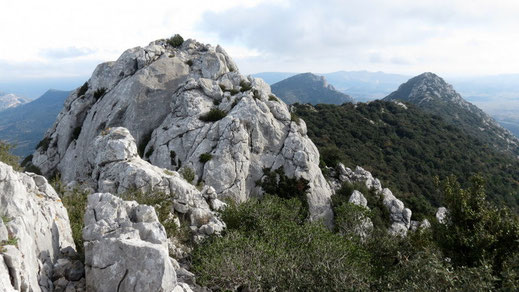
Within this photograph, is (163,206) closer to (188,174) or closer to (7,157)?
(7,157)

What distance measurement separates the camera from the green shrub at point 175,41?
1812 inches

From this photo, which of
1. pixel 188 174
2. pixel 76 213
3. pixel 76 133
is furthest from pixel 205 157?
pixel 76 133

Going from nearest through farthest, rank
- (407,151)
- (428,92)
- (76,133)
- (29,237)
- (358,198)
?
(29,237), (358,198), (76,133), (407,151), (428,92)

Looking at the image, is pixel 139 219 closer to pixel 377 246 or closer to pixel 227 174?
pixel 377 246

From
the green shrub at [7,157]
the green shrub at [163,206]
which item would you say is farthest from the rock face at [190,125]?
the green shrub at [163,206]

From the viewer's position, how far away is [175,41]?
152 ft

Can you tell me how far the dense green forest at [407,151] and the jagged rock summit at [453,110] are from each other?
35559mm

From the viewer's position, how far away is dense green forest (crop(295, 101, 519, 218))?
174 feet

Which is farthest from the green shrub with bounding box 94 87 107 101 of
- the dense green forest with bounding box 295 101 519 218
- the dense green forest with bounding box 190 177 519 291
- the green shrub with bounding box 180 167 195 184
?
the dense green forest with bounding box 190 177 519 291

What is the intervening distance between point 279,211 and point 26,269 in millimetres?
12828

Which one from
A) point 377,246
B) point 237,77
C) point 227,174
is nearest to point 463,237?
point 377,246

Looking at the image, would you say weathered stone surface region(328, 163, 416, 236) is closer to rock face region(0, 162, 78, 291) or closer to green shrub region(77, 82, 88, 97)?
rock face region(0, 162, 78, 291)

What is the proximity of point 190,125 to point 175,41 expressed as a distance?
20.9 meters

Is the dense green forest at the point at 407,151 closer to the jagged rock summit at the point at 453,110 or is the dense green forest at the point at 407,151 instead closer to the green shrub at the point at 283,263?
the green shrub at the point at 283,263
